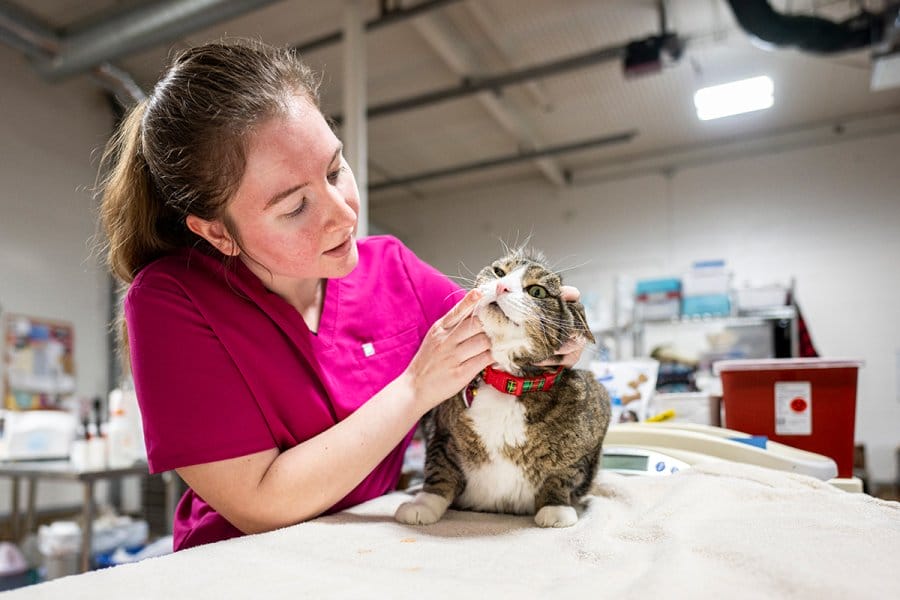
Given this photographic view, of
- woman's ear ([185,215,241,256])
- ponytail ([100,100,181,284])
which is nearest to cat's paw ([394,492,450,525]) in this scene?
woman's ear ([185,215,241,256])

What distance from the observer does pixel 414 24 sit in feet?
14.6

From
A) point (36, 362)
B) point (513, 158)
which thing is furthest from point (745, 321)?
point (36, 362)

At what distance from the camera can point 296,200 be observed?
2.94 feet

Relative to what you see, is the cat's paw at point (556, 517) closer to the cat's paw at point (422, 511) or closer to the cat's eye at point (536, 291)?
the cat's paw at point (422, 511)

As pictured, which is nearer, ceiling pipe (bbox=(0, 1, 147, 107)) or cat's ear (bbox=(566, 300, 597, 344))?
cat's ear (bbox=(566, 300, 597, 344))

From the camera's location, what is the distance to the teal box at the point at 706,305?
5.27 m

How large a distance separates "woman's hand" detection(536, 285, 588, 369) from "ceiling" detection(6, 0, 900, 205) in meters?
3.21

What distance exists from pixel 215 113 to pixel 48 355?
4834mm

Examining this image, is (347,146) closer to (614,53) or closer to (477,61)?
(477,61)

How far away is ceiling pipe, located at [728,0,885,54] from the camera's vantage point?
2828mm

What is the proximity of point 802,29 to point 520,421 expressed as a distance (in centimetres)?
290

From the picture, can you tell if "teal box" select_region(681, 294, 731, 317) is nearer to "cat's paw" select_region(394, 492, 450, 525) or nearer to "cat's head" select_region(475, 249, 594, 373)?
"cat's head" select_region(475, 249, 594, 373)

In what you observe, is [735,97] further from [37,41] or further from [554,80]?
[37,41]

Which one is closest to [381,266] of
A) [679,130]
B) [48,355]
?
[48,355]
